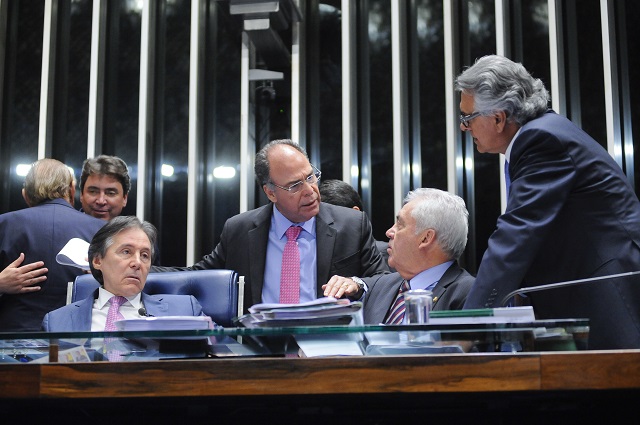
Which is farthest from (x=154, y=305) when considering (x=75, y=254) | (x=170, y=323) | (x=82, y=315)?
(x=170, y=323)

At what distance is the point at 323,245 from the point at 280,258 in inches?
6.7

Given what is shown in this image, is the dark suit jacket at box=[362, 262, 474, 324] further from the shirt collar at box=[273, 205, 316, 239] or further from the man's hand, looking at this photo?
the man's hand

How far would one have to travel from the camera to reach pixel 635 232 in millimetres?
2219

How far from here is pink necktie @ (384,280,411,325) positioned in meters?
2.44

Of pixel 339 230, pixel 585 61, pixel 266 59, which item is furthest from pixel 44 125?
pixel 585 61

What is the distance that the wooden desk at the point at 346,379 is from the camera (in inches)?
51.0

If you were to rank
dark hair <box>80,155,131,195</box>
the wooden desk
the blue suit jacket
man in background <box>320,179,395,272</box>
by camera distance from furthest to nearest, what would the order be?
man in background <box>320,179,395,272</box>, dark hair <box>80,155,131,195</box>, the blue suit jacket, the wooden desk

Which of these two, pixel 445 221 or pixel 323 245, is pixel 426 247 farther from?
pixel 323 245

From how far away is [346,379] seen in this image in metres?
1.31

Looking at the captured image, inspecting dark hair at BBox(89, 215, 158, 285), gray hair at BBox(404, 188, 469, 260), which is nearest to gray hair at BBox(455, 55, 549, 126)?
gray hair at BBox(404, 188, 469, 260)

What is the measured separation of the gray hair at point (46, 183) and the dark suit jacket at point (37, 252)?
12 cm

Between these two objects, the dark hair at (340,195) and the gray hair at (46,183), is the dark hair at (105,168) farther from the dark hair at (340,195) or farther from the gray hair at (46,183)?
the dark hair at (340,195)

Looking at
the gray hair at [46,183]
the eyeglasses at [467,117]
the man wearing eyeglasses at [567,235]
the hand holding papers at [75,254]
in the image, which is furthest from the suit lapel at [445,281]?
the gray hair at [46,183]

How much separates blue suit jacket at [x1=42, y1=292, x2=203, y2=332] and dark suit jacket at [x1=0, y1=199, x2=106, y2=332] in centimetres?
60
